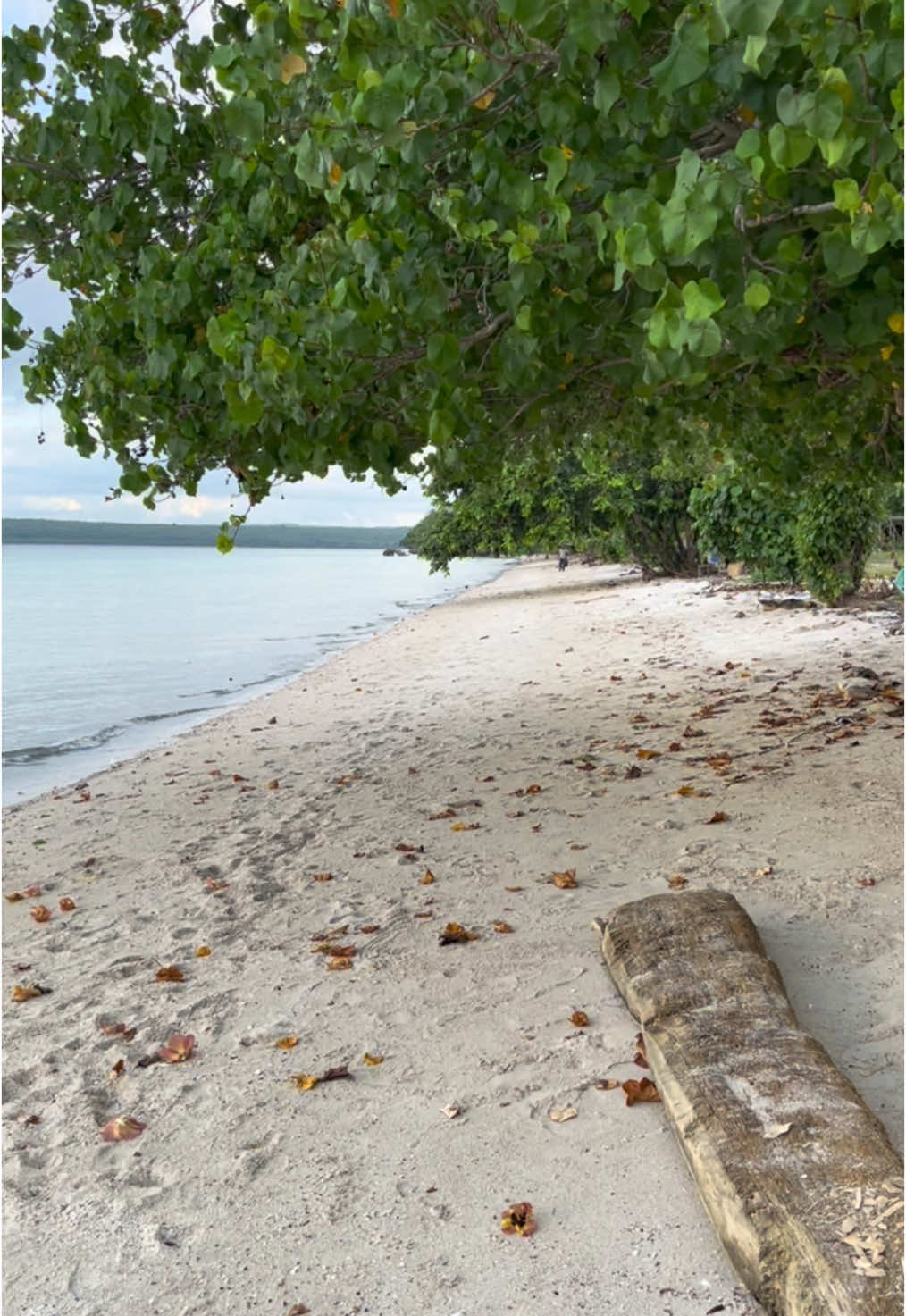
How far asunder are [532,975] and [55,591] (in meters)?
75.0

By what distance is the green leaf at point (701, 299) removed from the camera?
2.92 metres

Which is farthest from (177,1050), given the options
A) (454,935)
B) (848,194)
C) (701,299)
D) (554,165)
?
(848,194)

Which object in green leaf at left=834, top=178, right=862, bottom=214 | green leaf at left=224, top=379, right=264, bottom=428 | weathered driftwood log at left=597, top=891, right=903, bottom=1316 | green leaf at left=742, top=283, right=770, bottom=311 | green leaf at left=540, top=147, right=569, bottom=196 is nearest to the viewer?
weathered driftwood log at left=597, top=891, right=903, bottom=1316

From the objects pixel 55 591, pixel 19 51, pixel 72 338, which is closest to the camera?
pixel 19 51

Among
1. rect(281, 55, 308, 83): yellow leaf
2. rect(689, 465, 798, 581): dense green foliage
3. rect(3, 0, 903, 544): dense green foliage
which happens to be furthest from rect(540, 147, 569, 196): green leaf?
rect(689, 465, 798, 581): dense green foliage

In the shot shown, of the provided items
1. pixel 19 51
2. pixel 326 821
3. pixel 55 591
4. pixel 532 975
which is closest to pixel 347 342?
pixel 532 975

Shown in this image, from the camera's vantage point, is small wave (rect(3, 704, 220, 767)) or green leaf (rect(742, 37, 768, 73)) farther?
small wave (rect(3, 704, 220, 767))

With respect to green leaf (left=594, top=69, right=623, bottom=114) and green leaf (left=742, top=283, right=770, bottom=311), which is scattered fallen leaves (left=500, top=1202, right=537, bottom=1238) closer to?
green leaf (left=742, top=283, right=770, bottom=311)

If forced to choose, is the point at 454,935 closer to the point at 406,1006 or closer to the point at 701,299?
the point at 406,1006

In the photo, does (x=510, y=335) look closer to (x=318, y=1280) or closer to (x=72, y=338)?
(x=72, y=338)

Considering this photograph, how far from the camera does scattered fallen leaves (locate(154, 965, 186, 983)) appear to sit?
5.11 metres

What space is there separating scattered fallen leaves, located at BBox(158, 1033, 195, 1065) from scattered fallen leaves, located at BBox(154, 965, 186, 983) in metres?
0.66

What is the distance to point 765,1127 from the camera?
2977 mm

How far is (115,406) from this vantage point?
659 centimetres
